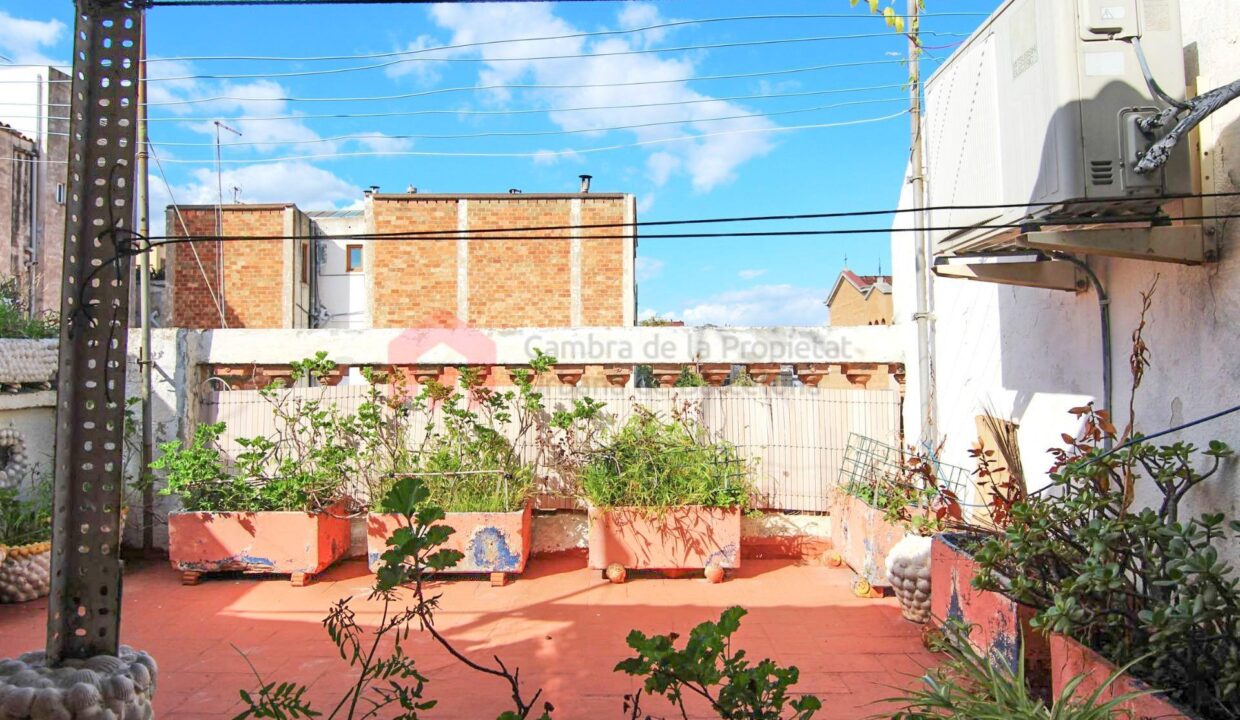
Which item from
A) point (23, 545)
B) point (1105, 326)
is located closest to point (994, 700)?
point (1105, 326)

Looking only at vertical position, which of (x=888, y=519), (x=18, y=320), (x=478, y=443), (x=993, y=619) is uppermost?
(x=18, y=320)

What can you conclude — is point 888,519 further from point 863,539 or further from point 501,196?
point 501,196

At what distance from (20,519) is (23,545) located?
0.94ft

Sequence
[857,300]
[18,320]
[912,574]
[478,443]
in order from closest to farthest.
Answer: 1. [912,574]
2. [478,443]
3. [18,320]
4. [857,300]

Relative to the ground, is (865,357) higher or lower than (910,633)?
higher

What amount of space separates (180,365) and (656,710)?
5.56 metres

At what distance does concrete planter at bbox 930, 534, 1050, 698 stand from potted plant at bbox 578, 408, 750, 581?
101 inches

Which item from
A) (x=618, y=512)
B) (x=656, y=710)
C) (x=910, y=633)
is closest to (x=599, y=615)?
(x=618, y=512)

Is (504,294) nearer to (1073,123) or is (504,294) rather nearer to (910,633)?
(910,633)

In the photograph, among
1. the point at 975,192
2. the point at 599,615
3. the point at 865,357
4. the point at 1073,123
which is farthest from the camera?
the point at 865,357

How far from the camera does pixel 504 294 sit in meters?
17.6

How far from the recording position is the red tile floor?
4246 mm

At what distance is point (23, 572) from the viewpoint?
600cm

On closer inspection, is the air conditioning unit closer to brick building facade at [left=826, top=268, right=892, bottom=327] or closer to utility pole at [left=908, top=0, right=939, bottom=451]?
utility pole at [left=908, top=0, right=939, bottom=451]
